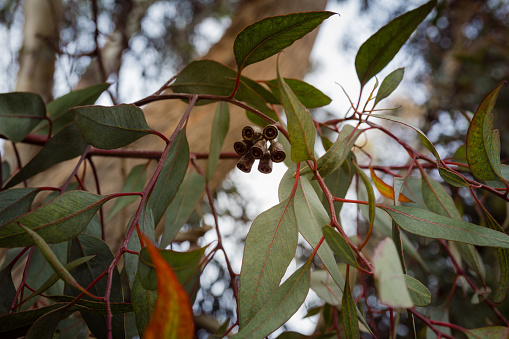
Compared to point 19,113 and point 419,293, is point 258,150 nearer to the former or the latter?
point 419,293

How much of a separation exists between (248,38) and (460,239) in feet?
0.98

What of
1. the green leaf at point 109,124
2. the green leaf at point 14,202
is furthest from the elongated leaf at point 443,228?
the green leaf at point 14,202

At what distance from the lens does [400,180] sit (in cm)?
46

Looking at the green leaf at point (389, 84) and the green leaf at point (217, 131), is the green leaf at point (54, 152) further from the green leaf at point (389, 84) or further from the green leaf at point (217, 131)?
the green leaf at point (389, 84)

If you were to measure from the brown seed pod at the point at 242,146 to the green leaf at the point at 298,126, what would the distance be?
0.08 metres

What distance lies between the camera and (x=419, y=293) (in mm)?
360

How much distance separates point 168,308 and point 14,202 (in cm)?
35

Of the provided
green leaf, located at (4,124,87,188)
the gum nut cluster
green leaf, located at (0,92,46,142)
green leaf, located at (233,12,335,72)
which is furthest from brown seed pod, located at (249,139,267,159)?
green leaf, located at (0,92,46,142)

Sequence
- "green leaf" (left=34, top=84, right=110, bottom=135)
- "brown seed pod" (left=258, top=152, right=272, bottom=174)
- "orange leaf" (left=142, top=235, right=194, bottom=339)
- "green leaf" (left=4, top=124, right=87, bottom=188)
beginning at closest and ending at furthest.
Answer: "orange leaf" (left=142, top=235, right=194, bottom=339), "brown seed pod" (left=258, top=152, right=272, bottom=174), "green leaf" (left=4, top=124, right=87, bottom=188), "green leaf" (left=34, top=84, right=110, bottom=135)

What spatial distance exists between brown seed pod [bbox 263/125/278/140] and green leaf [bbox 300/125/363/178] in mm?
48

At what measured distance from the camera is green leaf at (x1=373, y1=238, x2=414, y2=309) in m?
0.22

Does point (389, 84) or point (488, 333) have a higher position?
point (389, 84)

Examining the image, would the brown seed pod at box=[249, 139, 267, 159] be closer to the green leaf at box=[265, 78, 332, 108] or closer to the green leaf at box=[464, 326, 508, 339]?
the green leaf at box=[265, 78, 332, 108]

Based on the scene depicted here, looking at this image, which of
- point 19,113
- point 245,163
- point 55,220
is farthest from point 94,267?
point 19,113
